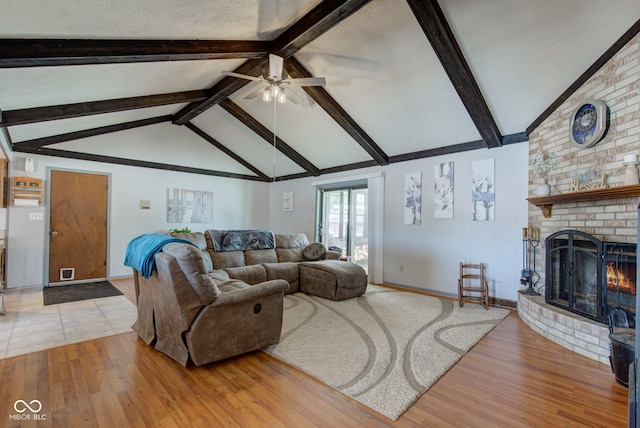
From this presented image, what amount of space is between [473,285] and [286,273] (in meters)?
2.92

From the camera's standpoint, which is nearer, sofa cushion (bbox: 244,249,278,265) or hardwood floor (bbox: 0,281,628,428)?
hardwood floor (bbox: 0,281,628,428)

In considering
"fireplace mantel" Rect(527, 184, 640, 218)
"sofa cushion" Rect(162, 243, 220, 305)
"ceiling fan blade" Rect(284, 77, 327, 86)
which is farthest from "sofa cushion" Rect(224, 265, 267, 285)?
"fireplace mantel" Rect(527, 184, 640, 218)

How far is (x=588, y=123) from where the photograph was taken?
314 centimetres

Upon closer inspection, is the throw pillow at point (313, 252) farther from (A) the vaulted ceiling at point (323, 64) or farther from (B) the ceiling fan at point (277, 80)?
(B) the ceiling fan at point (277, 80)

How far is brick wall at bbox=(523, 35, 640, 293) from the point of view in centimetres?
270

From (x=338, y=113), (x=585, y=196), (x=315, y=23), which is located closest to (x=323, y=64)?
(x=338, y=113)

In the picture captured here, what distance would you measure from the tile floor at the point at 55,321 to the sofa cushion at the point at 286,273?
5.98ft

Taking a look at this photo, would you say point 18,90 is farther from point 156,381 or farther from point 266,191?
point 266,191

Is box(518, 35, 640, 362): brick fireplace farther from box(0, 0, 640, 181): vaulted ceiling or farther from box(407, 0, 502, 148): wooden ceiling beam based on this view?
box(407, 0, 502, 148): wooden ceiling beam

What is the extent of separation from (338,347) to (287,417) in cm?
105

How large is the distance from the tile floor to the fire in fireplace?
183 inches

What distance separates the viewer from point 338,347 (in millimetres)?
2783

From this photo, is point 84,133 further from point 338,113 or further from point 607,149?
point 607,149

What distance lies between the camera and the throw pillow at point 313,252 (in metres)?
5.43
